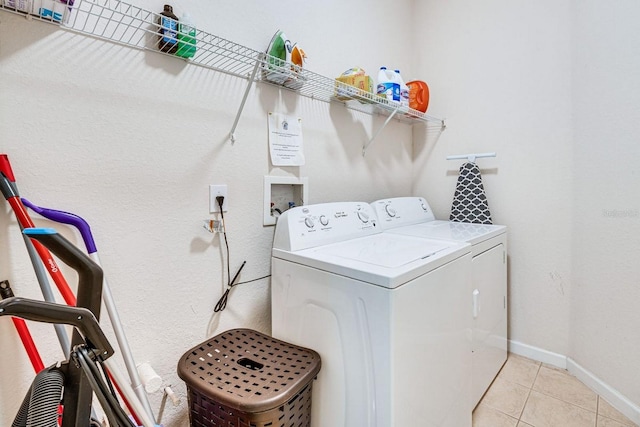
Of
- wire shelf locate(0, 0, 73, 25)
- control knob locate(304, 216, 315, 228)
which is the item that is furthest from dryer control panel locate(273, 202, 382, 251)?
wire shelf locate(0, 0, 73, 25)

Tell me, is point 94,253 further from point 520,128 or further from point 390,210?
point 520,128

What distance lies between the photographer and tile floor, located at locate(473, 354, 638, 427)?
147 cm

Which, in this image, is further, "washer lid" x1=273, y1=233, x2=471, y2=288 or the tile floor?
the tile floor

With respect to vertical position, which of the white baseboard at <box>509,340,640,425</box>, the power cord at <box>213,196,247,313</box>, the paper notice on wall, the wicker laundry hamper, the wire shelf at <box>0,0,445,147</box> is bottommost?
the white baseboard at <box>509,340,640,425</box>

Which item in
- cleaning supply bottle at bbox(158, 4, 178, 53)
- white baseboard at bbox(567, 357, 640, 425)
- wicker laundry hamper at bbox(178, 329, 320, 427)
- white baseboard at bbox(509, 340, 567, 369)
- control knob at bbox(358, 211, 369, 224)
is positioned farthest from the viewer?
white baseboard at bbox(509, 340, 567, 369)

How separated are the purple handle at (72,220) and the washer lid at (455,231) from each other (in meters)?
1.33

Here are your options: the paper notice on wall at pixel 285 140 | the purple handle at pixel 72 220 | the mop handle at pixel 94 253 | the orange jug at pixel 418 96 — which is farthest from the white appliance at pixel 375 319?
the orange jug at pixel 418 96

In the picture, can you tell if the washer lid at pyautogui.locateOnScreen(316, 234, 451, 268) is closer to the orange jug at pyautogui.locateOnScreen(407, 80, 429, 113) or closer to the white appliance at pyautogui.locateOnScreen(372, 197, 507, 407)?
the white appliance at pyautogui.locateOnScreen(372, 197, 507, 407)

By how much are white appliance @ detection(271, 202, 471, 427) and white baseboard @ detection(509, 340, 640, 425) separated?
83 centimetres

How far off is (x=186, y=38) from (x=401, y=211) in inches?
56.3

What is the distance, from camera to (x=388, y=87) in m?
1.75

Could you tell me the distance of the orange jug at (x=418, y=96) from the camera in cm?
208

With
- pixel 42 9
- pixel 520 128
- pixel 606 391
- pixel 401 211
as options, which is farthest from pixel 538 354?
pixel 42 9

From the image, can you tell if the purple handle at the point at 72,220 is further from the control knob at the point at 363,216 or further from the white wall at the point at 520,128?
the white wall at the point at 520,128
